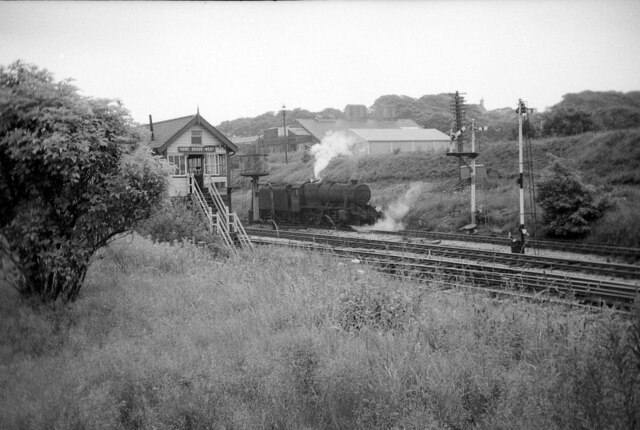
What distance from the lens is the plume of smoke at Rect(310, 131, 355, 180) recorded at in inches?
1426

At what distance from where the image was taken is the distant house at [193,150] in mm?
17594

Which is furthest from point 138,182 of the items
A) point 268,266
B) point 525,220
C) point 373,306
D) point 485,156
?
point 485,156

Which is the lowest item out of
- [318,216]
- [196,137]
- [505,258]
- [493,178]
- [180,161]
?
[505,258]

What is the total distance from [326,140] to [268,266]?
29.6 metres

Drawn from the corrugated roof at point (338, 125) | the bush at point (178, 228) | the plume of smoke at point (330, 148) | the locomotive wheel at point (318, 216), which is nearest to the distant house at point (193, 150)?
the bush at point (178, 228)

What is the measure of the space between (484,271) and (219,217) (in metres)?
8.68

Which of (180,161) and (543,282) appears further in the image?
(180,161)

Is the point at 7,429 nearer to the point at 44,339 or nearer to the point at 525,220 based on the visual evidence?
the point at 44,339

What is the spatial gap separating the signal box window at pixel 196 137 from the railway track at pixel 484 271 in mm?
4596

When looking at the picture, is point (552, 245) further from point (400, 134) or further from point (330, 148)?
point (400, 134)

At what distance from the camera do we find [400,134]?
38688 millimetres

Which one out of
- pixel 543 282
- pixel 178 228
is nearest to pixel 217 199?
pixel 178 228

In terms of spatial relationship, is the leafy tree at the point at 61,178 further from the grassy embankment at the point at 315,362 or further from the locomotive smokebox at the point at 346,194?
the locomotive smokebox at the point at 346,194

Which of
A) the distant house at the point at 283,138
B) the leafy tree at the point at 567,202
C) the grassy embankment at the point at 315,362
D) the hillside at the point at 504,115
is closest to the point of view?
the grassy embankment at the point at 315,362
